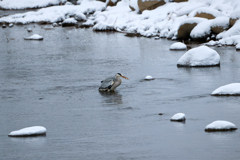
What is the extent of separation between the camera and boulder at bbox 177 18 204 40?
22.8 metres

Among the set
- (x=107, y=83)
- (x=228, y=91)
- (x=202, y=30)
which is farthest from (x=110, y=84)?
(x=202, y=30)

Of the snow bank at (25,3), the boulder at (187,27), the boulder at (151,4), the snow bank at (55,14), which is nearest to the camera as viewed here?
the boulder at (187,27)

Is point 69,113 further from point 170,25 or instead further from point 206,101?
point 170,25

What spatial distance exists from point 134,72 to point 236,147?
803 cm

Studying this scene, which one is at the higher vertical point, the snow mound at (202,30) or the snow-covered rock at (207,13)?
the snow-covered rock at (207,13)

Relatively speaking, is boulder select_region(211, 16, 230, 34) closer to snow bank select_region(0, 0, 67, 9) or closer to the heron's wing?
the heron's wing

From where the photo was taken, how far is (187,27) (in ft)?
75.6

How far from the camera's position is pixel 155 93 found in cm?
1177

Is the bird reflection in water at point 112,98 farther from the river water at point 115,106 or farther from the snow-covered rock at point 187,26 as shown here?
the snow-covered rock at point 187,26

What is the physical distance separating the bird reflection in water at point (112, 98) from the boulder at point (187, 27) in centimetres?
1159

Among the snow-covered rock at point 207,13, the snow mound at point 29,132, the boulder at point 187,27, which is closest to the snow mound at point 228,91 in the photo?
the snow mound at point 29,132

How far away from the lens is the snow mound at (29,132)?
8.23 m

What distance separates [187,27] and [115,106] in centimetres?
1327

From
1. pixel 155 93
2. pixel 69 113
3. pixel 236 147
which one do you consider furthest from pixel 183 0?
pixel 236 147
